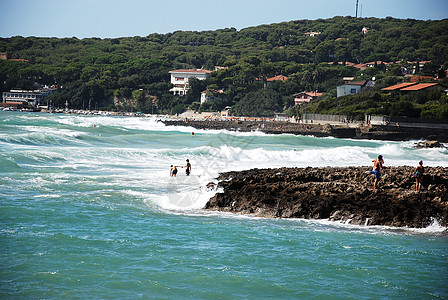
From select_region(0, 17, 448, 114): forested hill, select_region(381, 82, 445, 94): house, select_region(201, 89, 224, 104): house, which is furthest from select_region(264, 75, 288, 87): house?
select_region(381, 82, 445, 94): house

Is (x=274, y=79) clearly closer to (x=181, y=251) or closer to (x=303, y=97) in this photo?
(x=303, y=97)

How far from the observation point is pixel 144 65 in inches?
4658

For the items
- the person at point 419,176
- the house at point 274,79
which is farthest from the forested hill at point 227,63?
the person at point 419,176

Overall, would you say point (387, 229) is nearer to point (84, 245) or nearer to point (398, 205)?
point (398, 205)

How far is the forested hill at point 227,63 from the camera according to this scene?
9312 centimetres

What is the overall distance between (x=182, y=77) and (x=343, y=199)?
317ft

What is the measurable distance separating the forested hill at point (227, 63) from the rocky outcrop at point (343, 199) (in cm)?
5870

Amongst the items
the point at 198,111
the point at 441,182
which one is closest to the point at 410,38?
the point at 198,111

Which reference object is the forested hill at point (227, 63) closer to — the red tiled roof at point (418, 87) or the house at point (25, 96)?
the house at point (25, 96)

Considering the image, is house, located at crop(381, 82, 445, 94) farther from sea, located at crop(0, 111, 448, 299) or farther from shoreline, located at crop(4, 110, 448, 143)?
sea, located at crop(0, 111, 448, 299)

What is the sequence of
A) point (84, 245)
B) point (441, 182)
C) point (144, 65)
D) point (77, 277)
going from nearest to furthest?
Answer: 1. point (77, 277)
2. point (84, 245)
3. point (441, 182)
4. point (144, 65)

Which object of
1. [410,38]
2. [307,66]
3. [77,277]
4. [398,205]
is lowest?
[77,277]

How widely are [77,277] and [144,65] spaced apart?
112702mm

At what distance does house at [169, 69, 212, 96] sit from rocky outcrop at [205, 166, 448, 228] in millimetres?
90397
